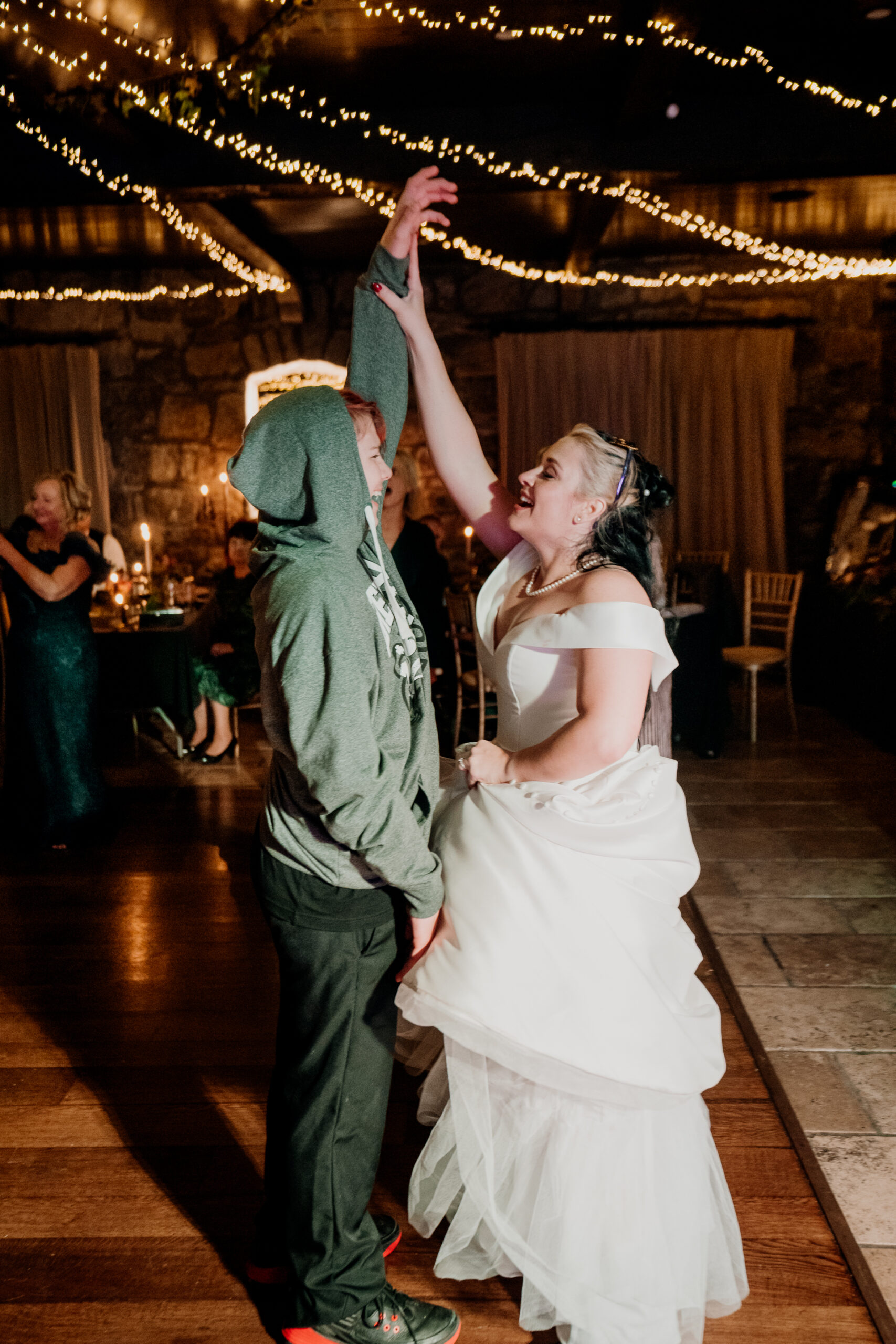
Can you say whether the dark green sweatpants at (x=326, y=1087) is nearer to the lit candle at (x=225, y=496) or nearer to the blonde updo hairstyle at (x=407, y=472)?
the blonde updo hairstyle at (x=407, y=472)

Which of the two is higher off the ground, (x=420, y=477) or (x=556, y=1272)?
(x=420, y=477)

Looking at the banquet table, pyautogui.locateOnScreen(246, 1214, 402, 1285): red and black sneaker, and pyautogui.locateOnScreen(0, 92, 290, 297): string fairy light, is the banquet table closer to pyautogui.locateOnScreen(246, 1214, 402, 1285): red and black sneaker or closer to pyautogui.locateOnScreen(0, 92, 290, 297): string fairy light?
pyautogui.locateOnScreen(0, 92, 290, 297): string fairy light

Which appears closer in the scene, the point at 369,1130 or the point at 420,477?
the point at 369,1130

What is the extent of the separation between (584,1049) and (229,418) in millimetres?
7572

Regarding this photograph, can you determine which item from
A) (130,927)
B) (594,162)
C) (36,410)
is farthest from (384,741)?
(36,410)

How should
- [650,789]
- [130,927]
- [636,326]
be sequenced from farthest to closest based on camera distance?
[636,326]
[130,927]
[650,789]

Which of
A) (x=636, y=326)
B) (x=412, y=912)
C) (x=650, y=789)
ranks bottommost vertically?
(x=412, y=912)

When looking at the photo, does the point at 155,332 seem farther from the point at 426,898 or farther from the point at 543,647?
the point at 426,898

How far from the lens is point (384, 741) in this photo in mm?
1454

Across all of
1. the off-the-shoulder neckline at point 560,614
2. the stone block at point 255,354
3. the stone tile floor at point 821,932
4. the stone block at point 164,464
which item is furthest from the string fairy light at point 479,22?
the stone block at point 164,464

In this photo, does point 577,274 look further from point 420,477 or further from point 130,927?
point 130,927

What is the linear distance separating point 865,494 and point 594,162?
12.6 ft

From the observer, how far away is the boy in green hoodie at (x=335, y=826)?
1.34m

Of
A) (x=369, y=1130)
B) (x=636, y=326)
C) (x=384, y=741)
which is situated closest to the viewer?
(x=384, y=741)
